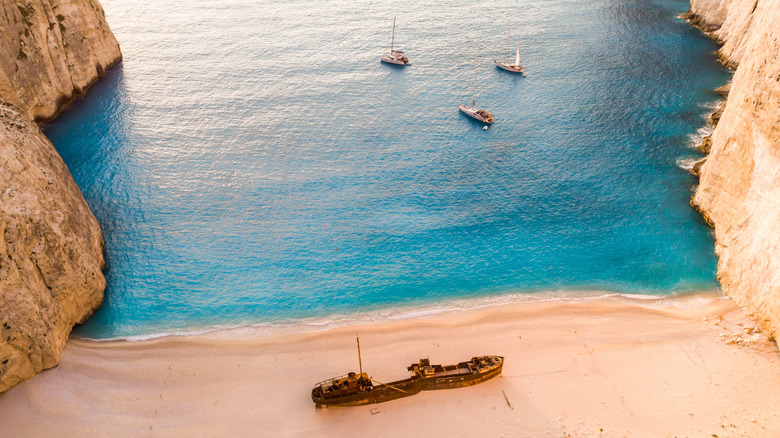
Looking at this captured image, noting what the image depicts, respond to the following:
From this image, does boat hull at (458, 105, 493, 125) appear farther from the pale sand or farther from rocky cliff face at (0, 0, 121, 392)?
rocky cliff face at (0, 0, 121, 392)

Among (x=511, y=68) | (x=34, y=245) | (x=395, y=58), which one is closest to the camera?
(x=34, y=245)

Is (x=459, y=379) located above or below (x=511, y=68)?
below

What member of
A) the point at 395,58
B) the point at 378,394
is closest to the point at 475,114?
the point at 395,58

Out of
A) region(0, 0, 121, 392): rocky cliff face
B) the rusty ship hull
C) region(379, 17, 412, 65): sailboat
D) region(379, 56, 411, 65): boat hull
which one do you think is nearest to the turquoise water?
region(379, 56, 411, 65): boat hull

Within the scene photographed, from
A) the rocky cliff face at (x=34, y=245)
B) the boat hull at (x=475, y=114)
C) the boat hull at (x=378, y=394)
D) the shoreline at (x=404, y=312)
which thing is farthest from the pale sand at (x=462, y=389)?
the boat hull at (x=475, y=114)

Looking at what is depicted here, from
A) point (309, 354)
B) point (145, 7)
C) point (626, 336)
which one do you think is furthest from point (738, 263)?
point (145, 7)

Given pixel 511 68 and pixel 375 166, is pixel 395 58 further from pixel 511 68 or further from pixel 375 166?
pixel 375 166

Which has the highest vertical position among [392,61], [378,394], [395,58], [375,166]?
[395,58]

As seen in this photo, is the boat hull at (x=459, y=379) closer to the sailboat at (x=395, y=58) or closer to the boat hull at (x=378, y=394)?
the boat hull at (x=378, y=394)
